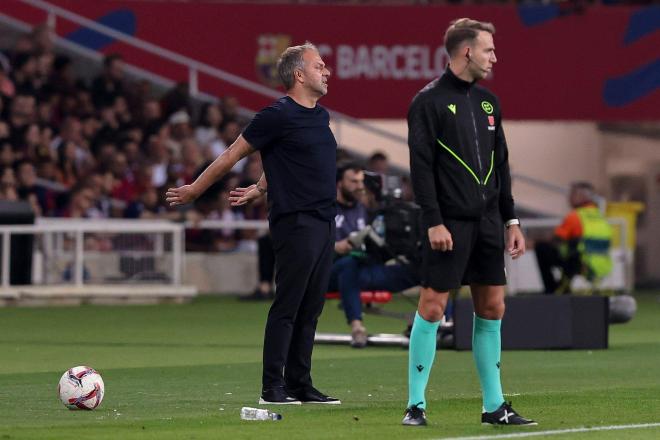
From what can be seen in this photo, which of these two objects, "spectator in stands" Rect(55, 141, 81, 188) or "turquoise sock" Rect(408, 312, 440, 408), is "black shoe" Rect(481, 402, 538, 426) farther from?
"spectator in stands" Rect(55, 141, 81, 188)

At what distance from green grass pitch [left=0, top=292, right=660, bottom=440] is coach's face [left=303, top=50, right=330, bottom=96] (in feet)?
6.43

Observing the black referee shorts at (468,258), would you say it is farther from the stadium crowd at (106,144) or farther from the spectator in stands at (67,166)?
the spectator in stands at (67,166)

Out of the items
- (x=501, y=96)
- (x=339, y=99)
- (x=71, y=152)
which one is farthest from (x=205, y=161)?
(x=501, y=96)

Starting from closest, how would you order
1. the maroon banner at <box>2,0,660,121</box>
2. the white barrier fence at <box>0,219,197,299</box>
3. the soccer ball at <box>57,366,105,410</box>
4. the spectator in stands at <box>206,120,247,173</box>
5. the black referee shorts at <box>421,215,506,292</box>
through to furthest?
the black referee shorts at <box>421,215,506,292</box> → the soccer ball at <box>57,366,105,410</box> → the white barrier fence at <box>0,219,197,299</box> → the spectator in stands at <box>206,120,247,173</box> → the maroon banner at <box>2,0,660,121</box>

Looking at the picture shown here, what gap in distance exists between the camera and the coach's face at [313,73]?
1059 centimetres

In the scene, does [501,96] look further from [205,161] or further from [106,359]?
[106,359]

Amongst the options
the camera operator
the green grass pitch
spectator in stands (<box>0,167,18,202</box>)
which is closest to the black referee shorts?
the green grass pitch

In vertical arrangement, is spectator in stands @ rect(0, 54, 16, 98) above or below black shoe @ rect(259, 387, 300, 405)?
above

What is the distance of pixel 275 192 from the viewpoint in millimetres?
10555

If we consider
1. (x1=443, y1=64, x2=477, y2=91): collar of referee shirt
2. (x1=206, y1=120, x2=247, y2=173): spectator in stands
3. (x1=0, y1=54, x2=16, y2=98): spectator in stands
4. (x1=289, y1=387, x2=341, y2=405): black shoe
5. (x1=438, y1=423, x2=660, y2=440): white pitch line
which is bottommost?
(x1=438, y1=423, x2=660, y2=440): white pitch line

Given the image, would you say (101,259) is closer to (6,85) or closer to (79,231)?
(79,231)

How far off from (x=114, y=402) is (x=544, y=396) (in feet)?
8.92

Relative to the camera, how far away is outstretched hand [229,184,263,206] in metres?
10.7

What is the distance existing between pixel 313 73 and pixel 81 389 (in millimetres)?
2371
